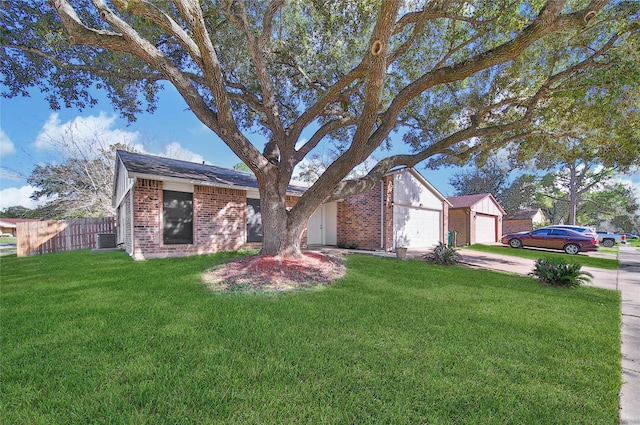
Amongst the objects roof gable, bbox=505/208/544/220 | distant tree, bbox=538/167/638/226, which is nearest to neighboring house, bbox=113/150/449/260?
roof gable, bbox=505/208/544/220

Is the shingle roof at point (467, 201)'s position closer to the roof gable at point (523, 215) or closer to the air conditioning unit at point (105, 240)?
the roof gable at point (523, 215)

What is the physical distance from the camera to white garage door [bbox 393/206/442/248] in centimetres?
1346

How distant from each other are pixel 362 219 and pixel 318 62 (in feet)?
23.4

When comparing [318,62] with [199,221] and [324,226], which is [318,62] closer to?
[199,221]

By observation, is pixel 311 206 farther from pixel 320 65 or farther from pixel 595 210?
pixel 595 210

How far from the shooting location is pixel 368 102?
18.1 feet

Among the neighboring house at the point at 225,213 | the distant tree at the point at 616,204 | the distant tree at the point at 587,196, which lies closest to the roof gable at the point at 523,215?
the distant tree at the point at 587,196

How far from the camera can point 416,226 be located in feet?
48.2

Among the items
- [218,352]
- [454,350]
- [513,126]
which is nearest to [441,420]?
[454,350]

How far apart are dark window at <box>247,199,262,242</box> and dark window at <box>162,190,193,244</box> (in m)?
2.25

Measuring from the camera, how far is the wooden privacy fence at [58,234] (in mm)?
11750

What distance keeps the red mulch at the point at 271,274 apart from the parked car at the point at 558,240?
47.2ft

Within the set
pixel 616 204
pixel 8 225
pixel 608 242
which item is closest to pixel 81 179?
pixel 8 225

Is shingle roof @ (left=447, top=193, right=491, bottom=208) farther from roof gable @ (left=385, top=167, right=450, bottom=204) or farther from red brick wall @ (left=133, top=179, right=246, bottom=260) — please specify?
red brick wall @ (left=133, top=179, right=246, bottom=260)
